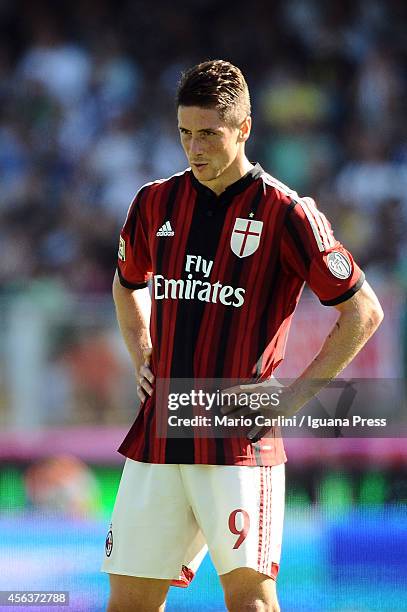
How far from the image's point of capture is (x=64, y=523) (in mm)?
5262

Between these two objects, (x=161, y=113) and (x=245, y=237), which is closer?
(x=245, y=237)

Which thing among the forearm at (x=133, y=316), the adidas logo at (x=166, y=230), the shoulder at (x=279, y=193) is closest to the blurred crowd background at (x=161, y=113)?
the forearm at (x=133, y=316)

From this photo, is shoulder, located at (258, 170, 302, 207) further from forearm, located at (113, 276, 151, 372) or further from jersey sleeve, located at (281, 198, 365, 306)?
forearm, located at (113, 276, 151, 372)

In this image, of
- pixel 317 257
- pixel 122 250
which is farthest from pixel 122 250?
pixel 317 257

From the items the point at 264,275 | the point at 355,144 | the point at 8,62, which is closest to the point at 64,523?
the point at 264,275

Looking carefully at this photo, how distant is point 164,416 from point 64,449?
344cm

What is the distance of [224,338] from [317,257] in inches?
14.3

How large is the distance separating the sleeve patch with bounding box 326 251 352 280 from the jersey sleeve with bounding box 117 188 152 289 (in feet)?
2.16

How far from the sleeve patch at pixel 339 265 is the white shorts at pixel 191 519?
2.01 ft

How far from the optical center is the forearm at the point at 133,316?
376 cm

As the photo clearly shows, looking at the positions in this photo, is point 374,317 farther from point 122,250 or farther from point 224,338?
point 122,250

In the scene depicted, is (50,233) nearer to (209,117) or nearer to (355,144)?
(355,144)

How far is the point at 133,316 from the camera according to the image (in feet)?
12.5

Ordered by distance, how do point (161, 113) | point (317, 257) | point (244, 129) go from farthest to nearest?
1. point (161, 113)
2. point (244, 129)
3. point (317, 257)
